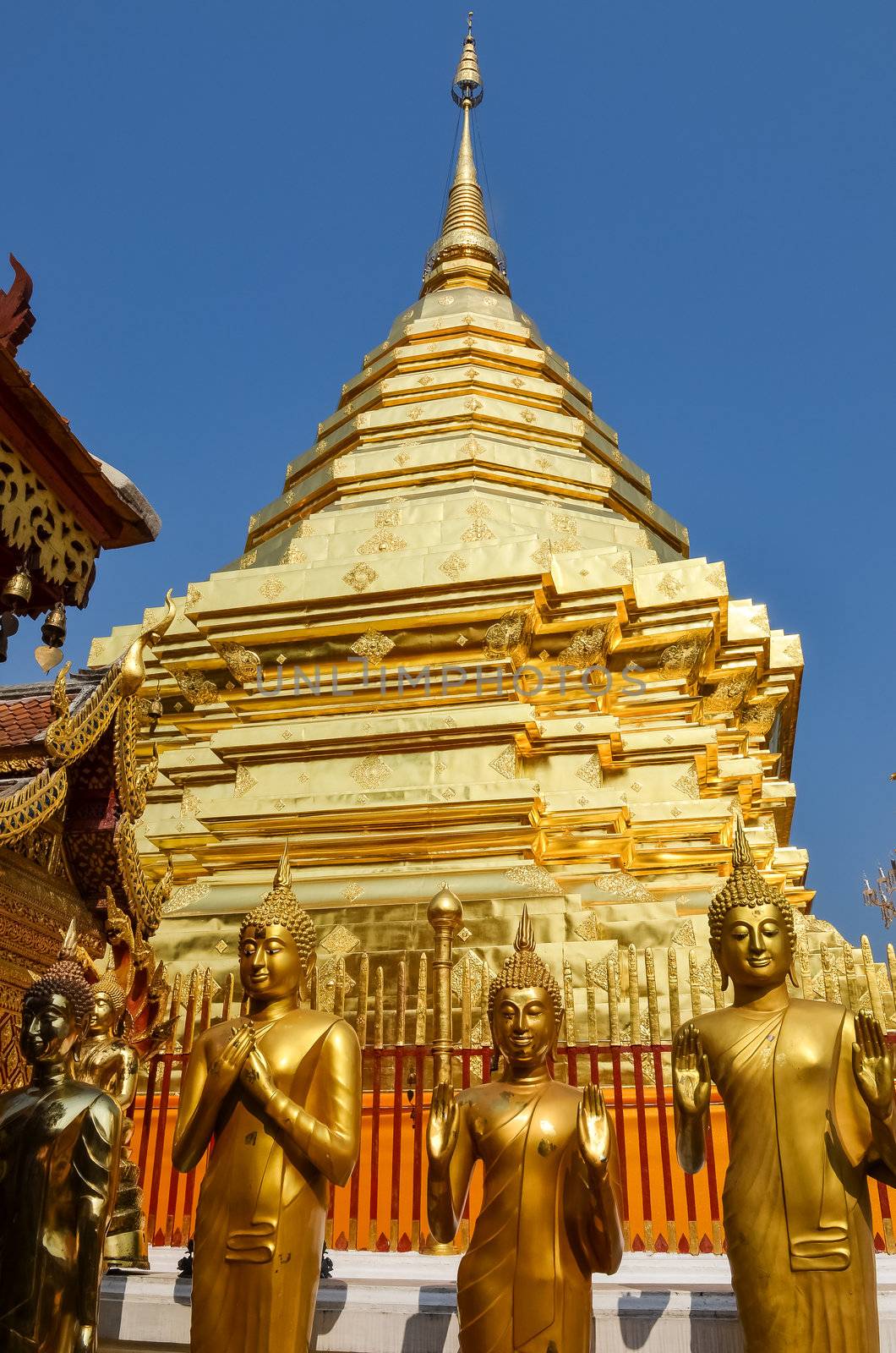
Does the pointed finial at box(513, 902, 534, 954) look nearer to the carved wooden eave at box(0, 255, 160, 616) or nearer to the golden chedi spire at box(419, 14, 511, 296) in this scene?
the carved wooden eave at box(0, 255, 160, 616)

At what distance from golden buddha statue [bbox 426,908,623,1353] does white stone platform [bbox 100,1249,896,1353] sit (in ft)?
1.61

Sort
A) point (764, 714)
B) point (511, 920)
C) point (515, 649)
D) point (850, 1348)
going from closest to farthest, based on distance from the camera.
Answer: point (850, 1348) < point (511, 920) < point (515, 649) < point (764, 714)

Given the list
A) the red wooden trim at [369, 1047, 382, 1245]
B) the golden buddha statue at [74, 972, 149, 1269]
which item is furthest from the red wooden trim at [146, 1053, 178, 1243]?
the red wooden trim at [369, 1047, 382, 1245]

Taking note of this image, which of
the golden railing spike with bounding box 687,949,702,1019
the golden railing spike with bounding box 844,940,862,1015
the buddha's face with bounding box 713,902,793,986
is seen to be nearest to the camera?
the buddha's face with bounding box 713,902,793,986

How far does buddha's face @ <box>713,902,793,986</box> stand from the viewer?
3701 millimetres

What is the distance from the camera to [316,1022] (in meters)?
3.93

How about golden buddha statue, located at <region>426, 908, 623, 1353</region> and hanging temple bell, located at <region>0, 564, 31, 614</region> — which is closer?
golden buddha statue, located at <region>426, 908, 623, 1353</region>

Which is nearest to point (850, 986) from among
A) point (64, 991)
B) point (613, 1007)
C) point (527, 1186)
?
point (613, 1007)

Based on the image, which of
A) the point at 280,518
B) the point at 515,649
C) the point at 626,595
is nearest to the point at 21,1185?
the point at 515,649

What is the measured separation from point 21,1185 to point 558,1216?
5.19ft

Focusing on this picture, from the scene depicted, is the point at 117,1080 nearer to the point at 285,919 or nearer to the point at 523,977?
the point at 285,919

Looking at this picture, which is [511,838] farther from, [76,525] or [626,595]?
[76,525]

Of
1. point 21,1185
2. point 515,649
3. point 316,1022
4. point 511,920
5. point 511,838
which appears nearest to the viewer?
point 21,1185

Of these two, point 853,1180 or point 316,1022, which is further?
point 316,1022
